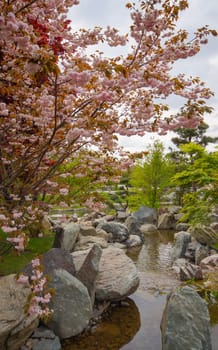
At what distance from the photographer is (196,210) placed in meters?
9.00

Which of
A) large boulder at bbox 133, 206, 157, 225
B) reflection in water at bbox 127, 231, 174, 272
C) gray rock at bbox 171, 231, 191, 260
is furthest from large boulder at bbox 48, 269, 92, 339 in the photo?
large boulder at bbox 133, 206, 157, 225

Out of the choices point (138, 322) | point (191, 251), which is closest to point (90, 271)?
point (138, 322)

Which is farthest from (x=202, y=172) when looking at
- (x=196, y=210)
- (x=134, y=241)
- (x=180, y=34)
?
(x=134, y=241)

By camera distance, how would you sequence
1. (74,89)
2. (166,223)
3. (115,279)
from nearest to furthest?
(74,89), (115,279), (166,223)

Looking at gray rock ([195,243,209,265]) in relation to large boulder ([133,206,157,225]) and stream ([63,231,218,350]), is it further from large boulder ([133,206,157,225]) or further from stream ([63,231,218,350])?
large boulder ([133,206,157,225])

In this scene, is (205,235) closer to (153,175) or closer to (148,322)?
(148,322)

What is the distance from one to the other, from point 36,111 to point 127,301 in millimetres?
4932

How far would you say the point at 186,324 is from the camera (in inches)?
179

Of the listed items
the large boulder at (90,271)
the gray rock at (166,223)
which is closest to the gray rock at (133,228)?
the gray rock at (166,223)

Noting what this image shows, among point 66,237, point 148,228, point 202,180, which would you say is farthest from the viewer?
point 148,228

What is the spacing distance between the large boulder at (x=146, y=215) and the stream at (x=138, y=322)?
32.9ft

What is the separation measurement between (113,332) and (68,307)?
1.05m

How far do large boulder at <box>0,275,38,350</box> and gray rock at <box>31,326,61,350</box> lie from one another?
0.95 feet

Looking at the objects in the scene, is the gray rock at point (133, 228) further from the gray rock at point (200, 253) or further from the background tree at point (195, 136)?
the background tree at point (195, 136)
